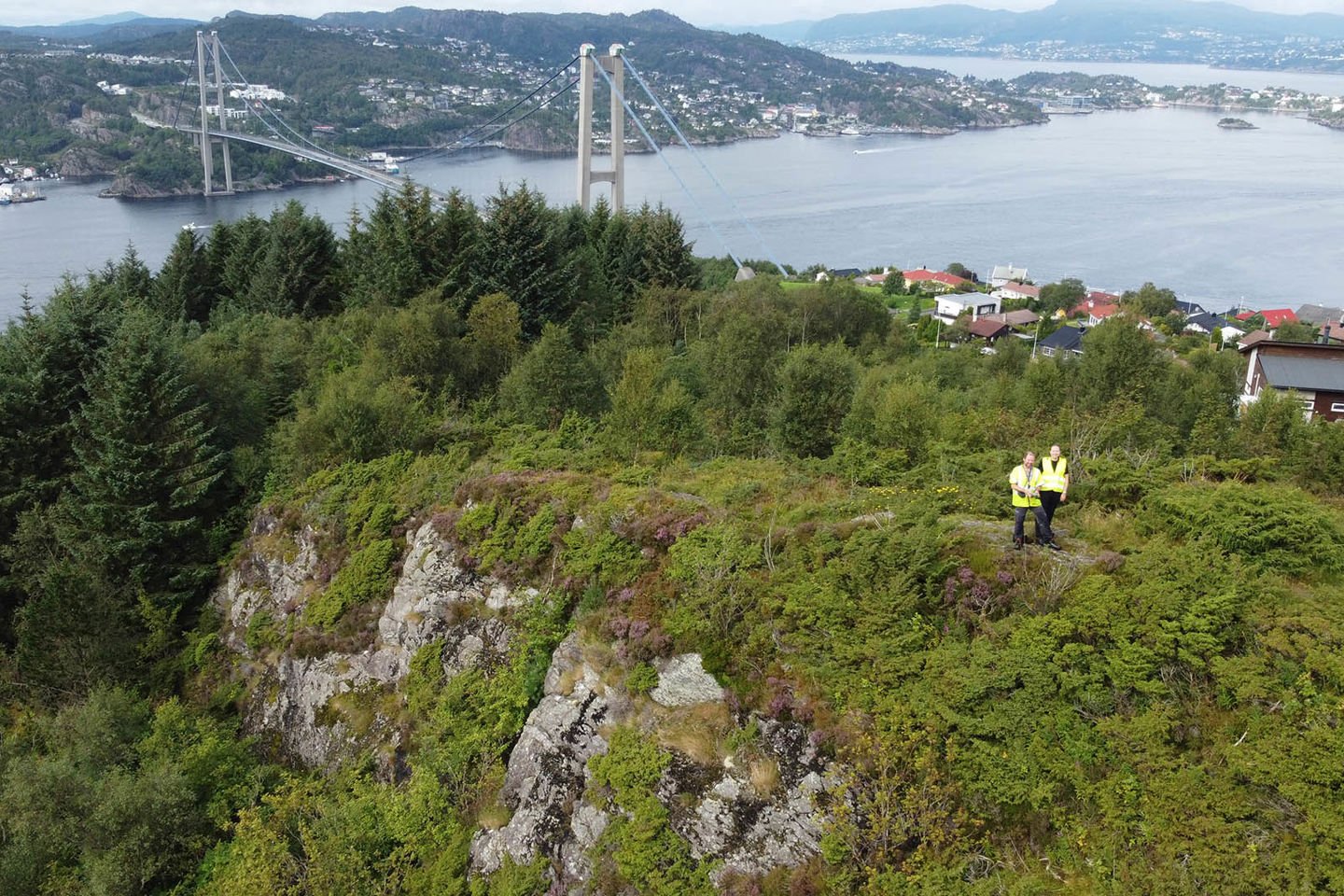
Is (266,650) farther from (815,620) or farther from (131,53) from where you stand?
(131,53)

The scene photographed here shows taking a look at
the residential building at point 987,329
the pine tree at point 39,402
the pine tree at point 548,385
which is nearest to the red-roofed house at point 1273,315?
the residential building at point 987,329

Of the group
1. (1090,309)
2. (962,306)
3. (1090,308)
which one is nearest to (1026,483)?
(962,306)

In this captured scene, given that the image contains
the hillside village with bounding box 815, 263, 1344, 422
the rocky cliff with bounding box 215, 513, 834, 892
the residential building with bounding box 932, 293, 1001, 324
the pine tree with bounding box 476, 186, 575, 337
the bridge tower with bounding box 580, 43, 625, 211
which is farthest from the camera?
the residential building with bounding box 932, 293, 1001, 324

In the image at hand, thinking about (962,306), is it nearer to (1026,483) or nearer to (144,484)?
(144,484)

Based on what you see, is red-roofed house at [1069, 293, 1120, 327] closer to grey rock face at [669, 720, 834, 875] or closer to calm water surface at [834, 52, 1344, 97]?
grey rock face at [669, 720, 834, 875]

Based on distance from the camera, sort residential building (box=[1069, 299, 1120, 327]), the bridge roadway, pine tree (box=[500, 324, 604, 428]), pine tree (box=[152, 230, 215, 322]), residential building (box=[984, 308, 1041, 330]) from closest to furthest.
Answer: pine tree (box=[500, 324, 604, 428]) → pine tree (box=[152, 230, 215, 322]) → the bridge roadway → residential building (box=[1069, 299, 1120, 327]) → residential building (box=[984, 308, 1041, 330])

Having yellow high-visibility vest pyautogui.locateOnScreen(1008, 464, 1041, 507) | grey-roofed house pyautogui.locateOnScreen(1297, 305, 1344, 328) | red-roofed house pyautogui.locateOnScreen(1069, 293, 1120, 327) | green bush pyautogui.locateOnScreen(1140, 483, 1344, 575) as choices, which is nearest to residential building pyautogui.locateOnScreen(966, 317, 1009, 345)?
red-roofed house pyautogui.locateOnScreen(1069, 293, 1120, 327)

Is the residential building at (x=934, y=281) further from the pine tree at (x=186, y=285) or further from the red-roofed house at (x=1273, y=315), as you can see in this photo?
the pine tree at (x=186, y=285)
